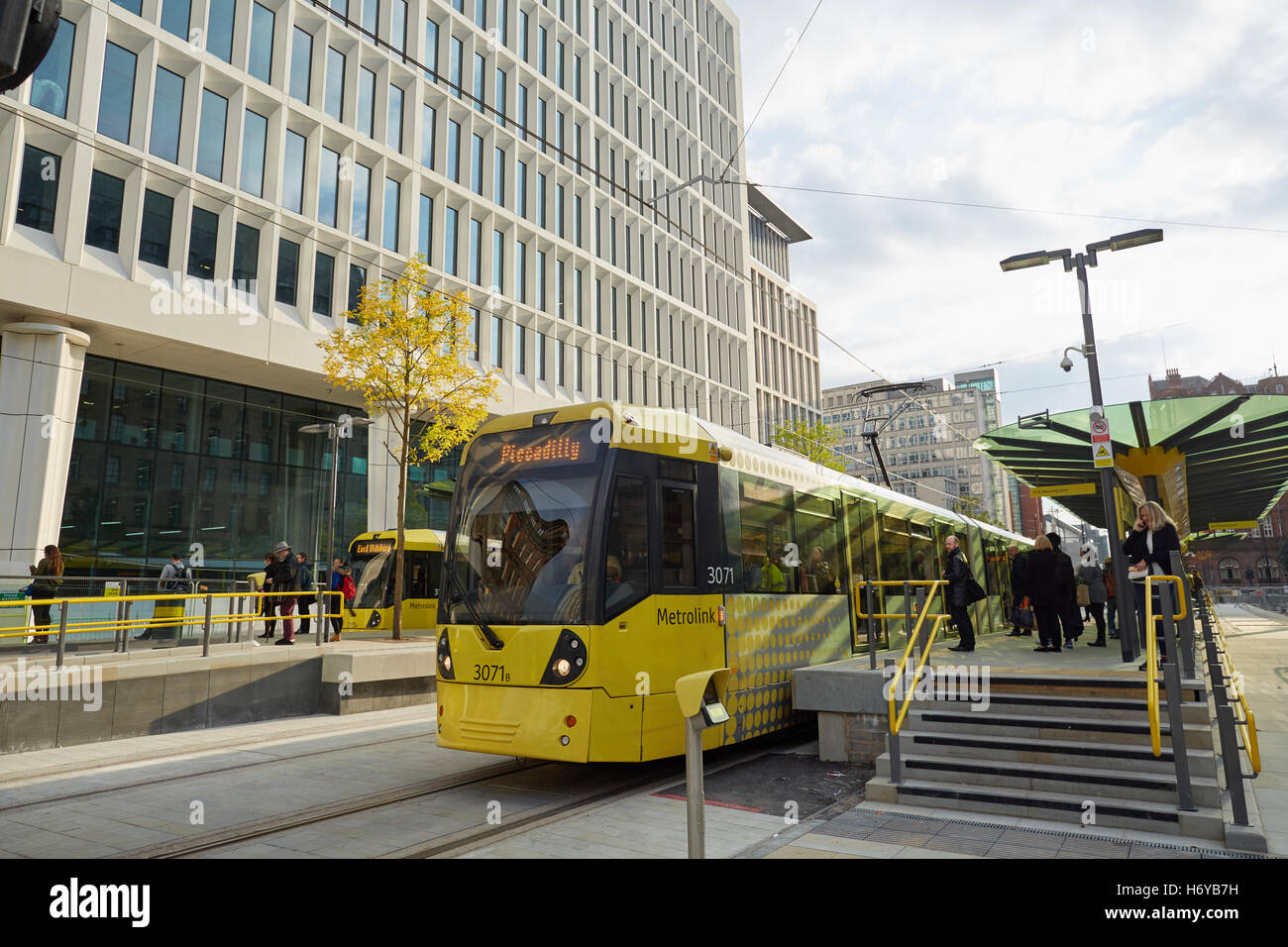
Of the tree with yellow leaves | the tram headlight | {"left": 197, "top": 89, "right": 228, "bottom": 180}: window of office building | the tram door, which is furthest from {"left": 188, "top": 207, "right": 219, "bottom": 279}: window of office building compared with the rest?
the tram headlight

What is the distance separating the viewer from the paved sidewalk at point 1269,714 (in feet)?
19.9

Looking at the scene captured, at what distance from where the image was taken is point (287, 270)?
80.2ft

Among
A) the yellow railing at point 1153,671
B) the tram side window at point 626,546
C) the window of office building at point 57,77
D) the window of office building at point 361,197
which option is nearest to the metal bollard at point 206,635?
the tram side window at point 626,546

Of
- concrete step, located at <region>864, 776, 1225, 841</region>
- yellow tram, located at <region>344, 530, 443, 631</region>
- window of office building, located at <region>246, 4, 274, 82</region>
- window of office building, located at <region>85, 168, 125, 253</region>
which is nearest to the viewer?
concrete step, located at <region>864, 776, 1225, 841</region>

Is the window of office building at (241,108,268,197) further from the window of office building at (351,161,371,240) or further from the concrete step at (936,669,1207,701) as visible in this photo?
the concrete step at (936,669,1207,701)

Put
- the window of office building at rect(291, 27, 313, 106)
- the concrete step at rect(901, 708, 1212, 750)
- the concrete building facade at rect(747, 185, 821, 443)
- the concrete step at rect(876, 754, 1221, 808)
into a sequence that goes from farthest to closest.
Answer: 1. the concrete building facade at rect(747, 185, 821, 443)
2. the window of office building at rect(291, 27, 313, 106)
3. the concrete step at rect(901, 708, 1212, 750)
4. the concrete step at rect(876, 754, 1221, 808)

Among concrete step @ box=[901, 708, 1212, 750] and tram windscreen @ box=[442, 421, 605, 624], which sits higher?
tram windscreen @ box=[442, 421, 605, 624]

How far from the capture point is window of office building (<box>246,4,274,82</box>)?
24.1 m

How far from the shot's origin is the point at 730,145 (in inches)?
2024

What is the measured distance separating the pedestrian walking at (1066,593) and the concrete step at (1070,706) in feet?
12.2

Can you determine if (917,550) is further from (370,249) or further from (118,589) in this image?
(370,249)

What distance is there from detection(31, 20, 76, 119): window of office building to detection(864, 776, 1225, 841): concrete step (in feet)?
76.0

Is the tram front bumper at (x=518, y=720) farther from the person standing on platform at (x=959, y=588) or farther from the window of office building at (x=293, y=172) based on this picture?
the window of office building at (x=293, y=172)
